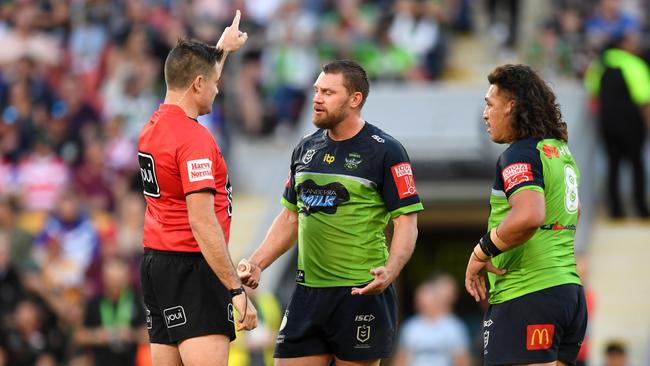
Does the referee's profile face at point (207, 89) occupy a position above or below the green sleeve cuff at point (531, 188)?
above

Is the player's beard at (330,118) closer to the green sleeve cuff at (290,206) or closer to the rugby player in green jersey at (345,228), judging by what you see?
the rugby player in green jersey at (345,228)

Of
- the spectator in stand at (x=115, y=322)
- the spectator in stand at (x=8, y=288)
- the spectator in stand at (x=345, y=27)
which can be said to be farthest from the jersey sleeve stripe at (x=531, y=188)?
the spectator in stand at (x=345, y=27)

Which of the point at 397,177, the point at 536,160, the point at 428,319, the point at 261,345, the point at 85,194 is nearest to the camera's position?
the point at 536,160

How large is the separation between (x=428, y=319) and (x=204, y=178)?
299 inches

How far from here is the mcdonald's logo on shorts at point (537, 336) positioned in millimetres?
7668

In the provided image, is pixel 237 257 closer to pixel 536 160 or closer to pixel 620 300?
pixel 620 300

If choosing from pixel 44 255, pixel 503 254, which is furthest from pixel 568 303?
pixel 44 255

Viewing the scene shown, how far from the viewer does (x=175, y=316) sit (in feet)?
25.8

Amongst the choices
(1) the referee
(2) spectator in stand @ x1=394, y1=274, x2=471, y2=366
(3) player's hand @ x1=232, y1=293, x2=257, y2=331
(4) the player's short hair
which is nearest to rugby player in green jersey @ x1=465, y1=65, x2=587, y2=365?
(4) the player's short hair

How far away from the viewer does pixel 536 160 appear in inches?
301

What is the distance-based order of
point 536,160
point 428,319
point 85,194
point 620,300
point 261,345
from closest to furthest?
point 536,160
point 261,345
point 428,319
point 620,300
point 85,194

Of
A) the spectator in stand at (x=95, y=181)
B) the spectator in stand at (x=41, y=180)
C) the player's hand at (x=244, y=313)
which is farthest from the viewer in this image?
the spectator in stand at (x=41, y=180)

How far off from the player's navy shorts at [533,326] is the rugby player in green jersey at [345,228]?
28.8 inches

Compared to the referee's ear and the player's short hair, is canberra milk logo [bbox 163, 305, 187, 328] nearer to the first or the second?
the referee's ear
